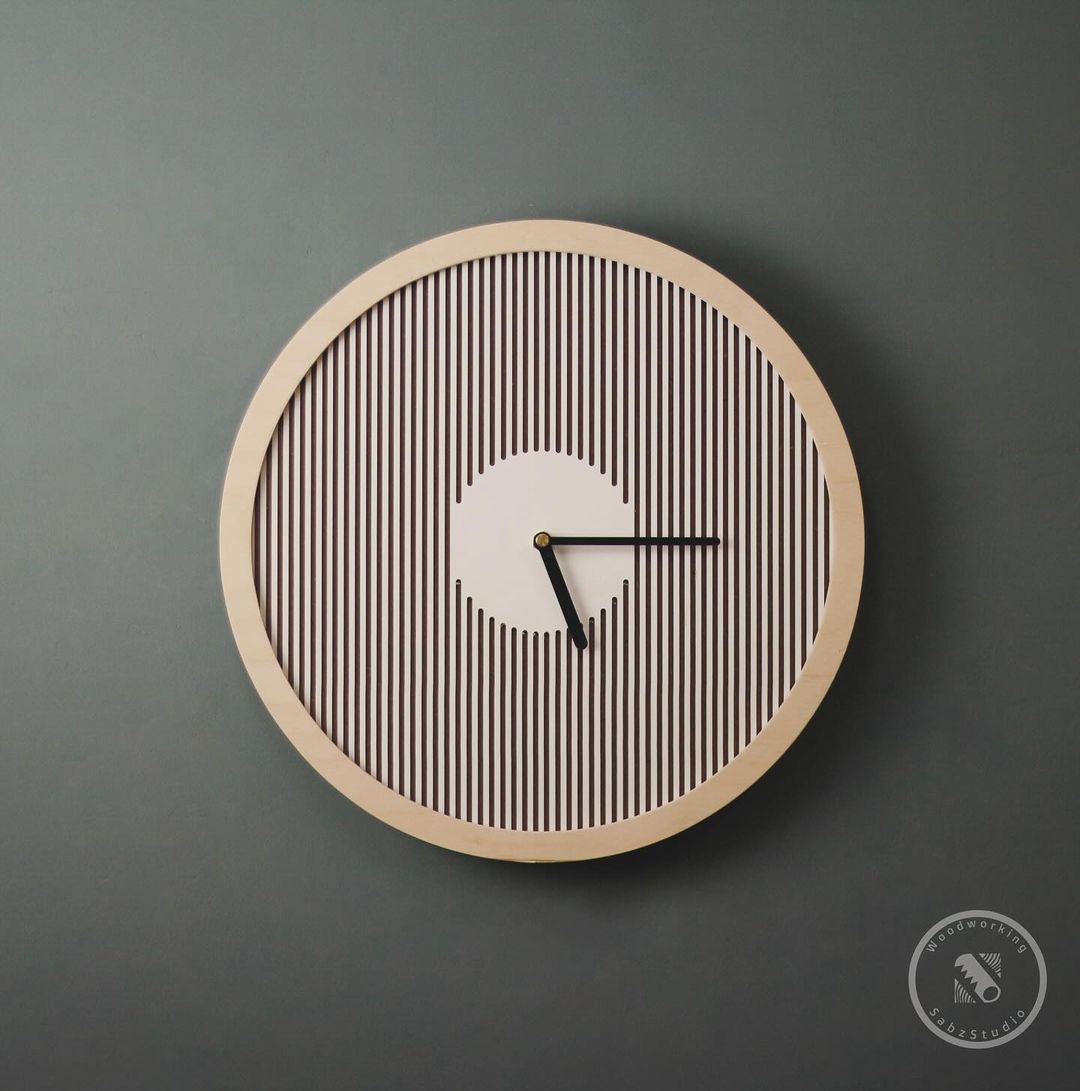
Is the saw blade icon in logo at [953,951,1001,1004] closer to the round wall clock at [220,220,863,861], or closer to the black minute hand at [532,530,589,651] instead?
the round wall clock at [220,220,863,861]

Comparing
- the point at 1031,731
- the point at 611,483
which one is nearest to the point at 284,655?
the point at 611,483

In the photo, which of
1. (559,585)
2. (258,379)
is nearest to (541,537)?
(559,585)

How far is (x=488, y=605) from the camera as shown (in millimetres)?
979

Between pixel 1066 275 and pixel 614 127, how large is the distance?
487mm

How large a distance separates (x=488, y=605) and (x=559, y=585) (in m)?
0.07

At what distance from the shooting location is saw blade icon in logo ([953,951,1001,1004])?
102cm

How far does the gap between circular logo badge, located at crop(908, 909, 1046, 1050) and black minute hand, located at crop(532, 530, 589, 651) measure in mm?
466

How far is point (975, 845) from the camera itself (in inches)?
40.4

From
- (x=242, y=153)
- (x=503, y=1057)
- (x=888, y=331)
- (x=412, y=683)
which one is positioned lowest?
(x=503, y=1057)

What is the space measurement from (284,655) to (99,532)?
0.77 feet

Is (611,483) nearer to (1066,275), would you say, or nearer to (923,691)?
(923,691)

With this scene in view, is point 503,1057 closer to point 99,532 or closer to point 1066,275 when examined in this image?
point 99,532

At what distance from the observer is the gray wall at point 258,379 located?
1014mm

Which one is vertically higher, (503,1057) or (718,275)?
(718,275)
